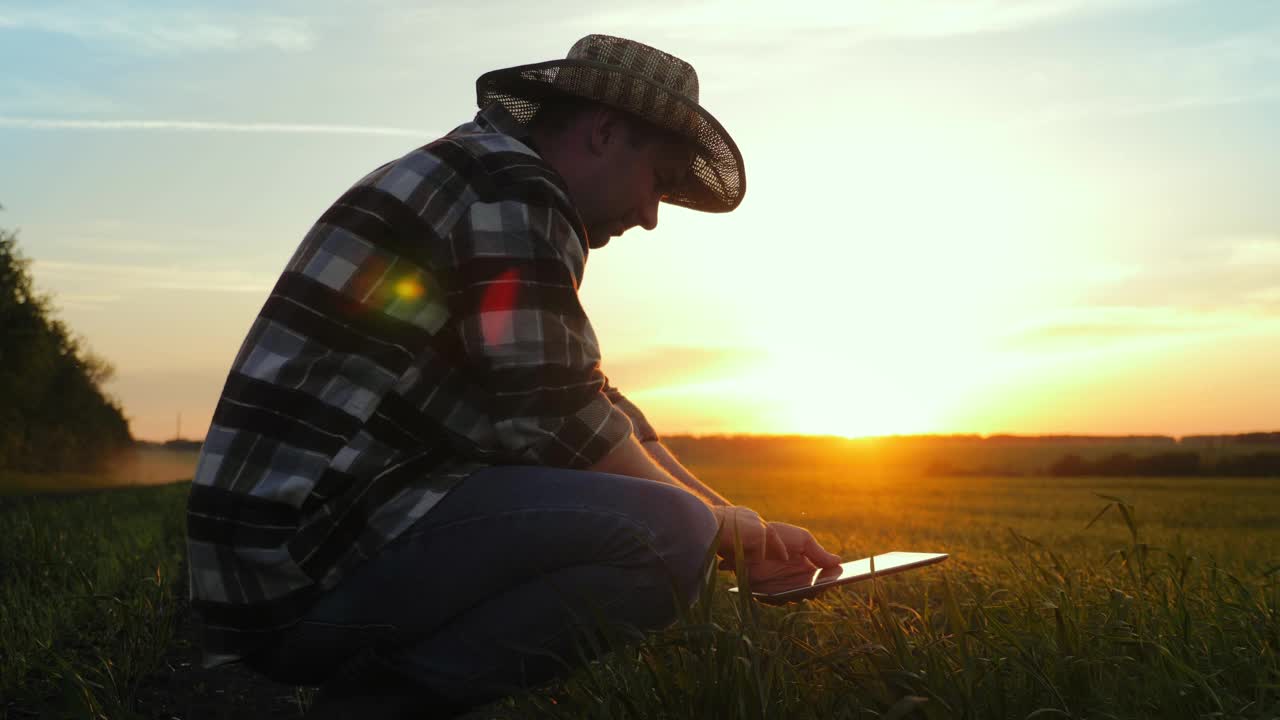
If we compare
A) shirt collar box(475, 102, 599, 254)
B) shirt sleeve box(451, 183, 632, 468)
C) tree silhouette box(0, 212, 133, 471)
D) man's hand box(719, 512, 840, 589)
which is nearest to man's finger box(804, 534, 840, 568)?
man's hand box(719, 512, 840, 589)

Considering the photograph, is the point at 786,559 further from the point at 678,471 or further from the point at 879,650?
the point at 678,471

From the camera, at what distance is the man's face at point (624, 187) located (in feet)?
9.14

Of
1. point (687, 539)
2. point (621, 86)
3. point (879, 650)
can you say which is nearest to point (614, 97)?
point (621, 86)

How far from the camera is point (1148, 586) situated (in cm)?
345

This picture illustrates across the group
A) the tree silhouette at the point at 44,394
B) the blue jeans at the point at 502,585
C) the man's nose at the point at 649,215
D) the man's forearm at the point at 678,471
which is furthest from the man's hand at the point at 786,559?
the tree silhouette at the point at 44,394

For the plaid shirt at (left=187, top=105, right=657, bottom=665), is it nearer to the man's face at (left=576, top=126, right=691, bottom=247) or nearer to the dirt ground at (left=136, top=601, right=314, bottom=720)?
the man's face at (left=576, top=126, right=691, bottom=247)

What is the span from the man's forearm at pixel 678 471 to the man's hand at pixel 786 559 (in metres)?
0.47

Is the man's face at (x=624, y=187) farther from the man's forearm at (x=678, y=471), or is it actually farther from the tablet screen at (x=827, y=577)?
the tablet screen at (x=827, y=577)

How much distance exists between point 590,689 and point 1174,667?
1.46 metres

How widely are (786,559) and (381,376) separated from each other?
3.89ft

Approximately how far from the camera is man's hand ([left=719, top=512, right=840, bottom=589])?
2666 millimetres

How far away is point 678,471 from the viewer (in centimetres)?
353

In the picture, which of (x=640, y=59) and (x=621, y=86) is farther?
(x=640, y=59)

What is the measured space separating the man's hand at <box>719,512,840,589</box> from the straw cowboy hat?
1.16 metres
